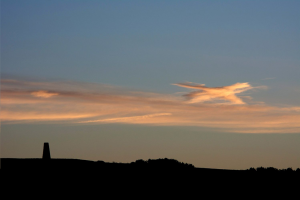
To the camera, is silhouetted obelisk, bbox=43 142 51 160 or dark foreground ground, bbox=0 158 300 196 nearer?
dark foreground ground, bbox=0 158 300 196

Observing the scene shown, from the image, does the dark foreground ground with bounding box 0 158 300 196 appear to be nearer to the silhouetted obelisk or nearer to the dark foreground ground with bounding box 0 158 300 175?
the dark foreground ground with bounding box 0 158 300 175

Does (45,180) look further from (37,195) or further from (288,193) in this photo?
(288,193)

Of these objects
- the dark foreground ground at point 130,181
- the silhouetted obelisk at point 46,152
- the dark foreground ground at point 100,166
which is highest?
the silhouetted obelisk at point 46,152

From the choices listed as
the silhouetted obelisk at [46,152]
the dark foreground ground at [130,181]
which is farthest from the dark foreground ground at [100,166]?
the silhouetted obelisk at [46,152]

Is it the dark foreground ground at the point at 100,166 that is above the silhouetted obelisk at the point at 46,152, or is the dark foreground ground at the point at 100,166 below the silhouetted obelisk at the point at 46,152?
below

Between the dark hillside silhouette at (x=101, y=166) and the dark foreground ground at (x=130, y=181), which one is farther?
the dark hillside silhouette at (x=101, y=166)

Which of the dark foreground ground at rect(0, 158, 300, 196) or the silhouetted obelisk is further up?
the silhouetted obelisk

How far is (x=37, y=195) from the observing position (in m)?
29.3

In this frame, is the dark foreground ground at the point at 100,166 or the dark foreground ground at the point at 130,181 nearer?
the dark foreground ground at the point at 130,181

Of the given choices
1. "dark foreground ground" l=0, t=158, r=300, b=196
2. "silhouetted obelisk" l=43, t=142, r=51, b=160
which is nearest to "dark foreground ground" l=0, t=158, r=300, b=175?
"dark foreground ground" l=0, t=158, r=300, b=196

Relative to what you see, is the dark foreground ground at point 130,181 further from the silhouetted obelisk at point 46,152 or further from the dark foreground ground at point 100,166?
the silhouetted obelisk at point 46,152

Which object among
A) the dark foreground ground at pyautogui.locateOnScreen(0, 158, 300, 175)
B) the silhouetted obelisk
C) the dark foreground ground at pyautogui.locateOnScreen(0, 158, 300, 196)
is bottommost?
the dark foreground ground at pyautogui.locateOnScreen(0, 158, 300, 196)

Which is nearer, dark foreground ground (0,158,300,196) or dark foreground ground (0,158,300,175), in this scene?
dark foreground ground (0,158,300,196)

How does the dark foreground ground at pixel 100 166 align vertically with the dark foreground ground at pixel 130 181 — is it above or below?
above
